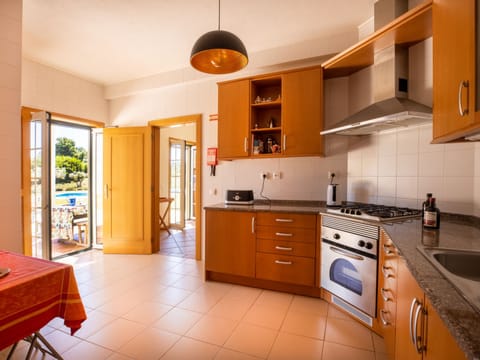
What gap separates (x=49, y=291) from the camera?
1246 millimetres

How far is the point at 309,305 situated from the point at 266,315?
1.52 ft

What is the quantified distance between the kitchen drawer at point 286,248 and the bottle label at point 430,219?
40.5 inches

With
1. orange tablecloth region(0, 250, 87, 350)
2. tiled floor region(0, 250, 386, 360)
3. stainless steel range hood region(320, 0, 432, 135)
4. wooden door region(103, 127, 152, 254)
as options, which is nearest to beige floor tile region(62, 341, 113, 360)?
tiled floor region(0, 250, 386, 360)

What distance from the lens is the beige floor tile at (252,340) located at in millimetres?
1761

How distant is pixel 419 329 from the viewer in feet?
3.10

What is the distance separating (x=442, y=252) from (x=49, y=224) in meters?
4.14

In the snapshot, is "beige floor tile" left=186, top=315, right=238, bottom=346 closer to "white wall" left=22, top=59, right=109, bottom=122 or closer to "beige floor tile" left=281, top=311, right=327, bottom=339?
"beige floor tile" left=281, top=311, right=327, bottom=339

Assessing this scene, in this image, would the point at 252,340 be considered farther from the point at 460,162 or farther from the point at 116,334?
the point at 460,162

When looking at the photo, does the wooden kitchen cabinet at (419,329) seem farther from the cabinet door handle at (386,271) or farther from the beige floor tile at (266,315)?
the beige floor tile at (266,315)

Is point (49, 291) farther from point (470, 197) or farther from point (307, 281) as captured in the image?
point (470, 197)

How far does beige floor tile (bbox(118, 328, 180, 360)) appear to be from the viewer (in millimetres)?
1713

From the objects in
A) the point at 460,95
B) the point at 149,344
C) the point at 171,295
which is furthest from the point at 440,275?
the point at 171,295

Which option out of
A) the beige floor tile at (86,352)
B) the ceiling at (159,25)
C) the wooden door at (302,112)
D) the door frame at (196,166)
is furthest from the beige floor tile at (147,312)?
the ceiling at (159,25)

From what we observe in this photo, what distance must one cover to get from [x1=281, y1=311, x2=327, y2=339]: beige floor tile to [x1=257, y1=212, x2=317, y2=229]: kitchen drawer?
0.79 m
